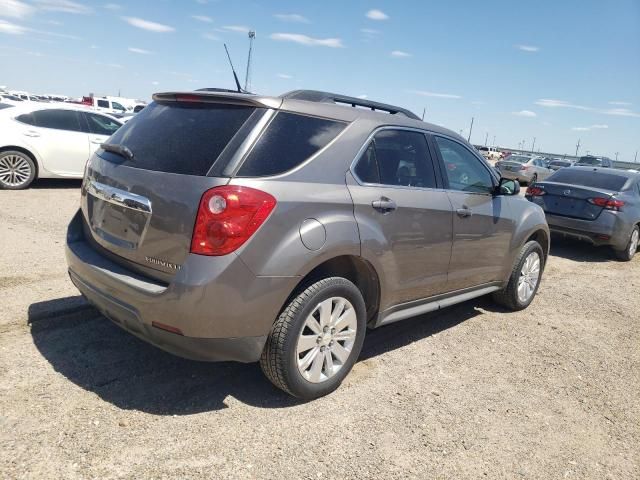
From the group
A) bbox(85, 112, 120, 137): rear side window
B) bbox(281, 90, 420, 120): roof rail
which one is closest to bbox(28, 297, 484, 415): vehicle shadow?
bbox(281, 90, 420, 120): roof rail

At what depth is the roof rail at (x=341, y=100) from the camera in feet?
11.4

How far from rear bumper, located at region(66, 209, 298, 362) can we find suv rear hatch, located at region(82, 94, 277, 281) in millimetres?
113

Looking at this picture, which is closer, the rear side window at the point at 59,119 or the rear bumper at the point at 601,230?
the rear bumper at the point at 601,230

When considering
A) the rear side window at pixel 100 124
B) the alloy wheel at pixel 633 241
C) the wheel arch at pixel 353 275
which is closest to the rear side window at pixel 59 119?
the rear side window at pixel 100 124

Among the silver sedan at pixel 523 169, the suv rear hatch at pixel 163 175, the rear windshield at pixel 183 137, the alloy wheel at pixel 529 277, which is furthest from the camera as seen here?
the silver sedan at pixel 523 169

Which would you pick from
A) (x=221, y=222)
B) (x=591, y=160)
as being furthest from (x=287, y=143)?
(x=591, y=160)

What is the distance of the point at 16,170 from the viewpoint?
30.5 ft

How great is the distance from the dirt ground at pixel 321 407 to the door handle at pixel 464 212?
1.12m

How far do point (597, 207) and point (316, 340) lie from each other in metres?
7.26

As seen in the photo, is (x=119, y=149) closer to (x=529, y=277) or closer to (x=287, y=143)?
(x=287, y=143)

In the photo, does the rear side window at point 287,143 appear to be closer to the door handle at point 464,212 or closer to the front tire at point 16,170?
the door handle at point 464,212

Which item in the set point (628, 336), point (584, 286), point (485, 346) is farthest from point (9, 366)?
point (584, 286)

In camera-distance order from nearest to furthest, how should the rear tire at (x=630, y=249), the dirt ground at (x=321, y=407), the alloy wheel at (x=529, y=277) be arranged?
the dirt ground at (x=321, y=407) → the alloy wheel at (x=529, y=277) → the rear tire at (x=630, y=249)

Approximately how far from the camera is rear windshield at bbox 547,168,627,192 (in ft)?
30.2
